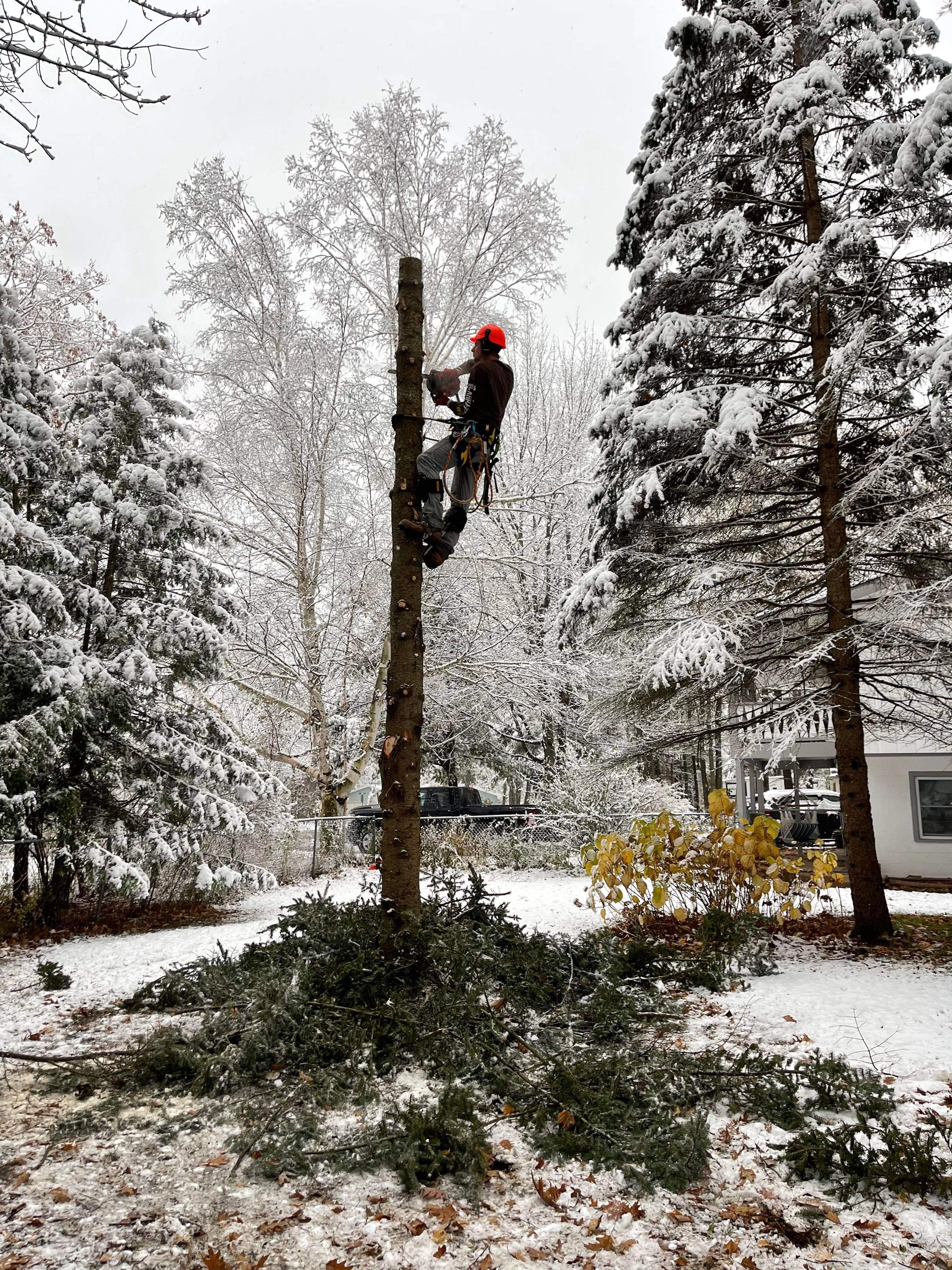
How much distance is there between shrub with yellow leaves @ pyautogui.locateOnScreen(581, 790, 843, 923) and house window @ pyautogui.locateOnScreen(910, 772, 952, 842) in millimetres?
8093

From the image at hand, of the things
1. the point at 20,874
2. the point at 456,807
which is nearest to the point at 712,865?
the point at 20,874

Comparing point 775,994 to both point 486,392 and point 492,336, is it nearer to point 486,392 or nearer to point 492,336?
point 486,392

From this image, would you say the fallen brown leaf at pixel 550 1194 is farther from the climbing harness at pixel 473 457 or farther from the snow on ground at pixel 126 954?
the climbing harness at pixel 473 457

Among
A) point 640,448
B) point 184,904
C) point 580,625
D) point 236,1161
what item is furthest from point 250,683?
point 236,1161

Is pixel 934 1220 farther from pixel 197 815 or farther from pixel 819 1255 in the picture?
pixel 197 815

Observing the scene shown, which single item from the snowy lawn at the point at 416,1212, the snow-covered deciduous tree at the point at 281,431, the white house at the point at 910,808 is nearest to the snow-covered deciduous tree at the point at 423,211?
the snow-covered deciduous tree at the point at 281,431

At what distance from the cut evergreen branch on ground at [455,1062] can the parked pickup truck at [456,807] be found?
1053 cm

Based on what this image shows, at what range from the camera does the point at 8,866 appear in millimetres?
11922

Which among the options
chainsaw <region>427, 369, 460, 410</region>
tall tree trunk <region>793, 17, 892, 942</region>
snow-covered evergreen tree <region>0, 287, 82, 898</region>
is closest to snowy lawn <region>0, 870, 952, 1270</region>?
tall tree trunk <region>793, 17, 892, 942</region>

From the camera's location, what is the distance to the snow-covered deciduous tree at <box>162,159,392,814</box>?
13578 millimetres

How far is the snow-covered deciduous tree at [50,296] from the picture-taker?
→ 617 inches

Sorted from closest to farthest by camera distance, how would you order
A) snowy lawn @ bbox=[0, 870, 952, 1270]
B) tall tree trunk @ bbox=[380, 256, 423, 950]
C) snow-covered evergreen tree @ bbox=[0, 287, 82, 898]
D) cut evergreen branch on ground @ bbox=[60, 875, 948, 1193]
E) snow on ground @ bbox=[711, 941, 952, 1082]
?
snowy lawn @ bbox=[0, 870, 952, 1270] → cut evergreen branch on ground @ bbox=[60, 875, 948, 1193] → snow on ground @ bbox=[711, 941, 952, 1082] → tall tree trunk @ bbox=[380, 256, 423, 950] → snow-covered evergreen tree @ bbox=[0, 287, 82, 898]

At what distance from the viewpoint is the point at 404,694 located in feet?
15.7

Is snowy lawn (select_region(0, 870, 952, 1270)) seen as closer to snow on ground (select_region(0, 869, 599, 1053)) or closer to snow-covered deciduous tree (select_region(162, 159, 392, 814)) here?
snow on ground (select_region(0, 869, 599, 1053))
